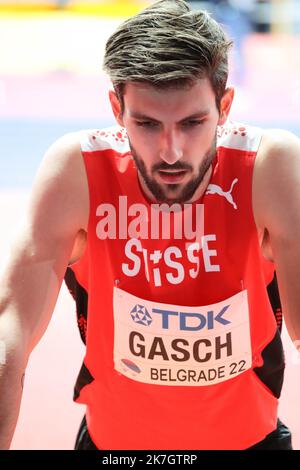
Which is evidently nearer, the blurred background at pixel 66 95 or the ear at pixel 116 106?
the ear at pixel 116 106

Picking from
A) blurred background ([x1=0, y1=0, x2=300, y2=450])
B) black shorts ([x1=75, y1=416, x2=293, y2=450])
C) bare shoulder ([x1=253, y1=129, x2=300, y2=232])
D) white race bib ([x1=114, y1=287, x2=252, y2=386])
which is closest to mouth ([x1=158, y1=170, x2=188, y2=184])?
bare shoulder ([x1=253, y1=129, x2=300, y2=232])

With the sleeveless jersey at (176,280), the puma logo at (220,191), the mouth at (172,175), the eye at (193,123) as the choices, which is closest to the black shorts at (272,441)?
the sleeveless jersey at (176,280)

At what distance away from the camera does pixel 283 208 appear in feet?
6.58

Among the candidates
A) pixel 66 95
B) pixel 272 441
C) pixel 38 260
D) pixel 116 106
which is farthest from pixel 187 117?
pixel 66 95

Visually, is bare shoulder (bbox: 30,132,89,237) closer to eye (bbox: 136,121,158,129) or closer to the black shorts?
eye (bbox: 136,121,158,129)

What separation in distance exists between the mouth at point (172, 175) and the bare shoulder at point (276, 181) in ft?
0.78

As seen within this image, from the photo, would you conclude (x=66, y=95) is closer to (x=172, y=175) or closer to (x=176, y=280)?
(x=176, y=280)

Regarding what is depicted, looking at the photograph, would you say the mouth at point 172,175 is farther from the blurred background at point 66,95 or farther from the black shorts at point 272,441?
the blurred background at point 66,95

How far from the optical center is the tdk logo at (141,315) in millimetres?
2148

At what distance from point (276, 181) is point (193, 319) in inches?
16.7

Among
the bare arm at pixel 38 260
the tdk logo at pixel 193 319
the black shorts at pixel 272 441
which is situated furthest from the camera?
the black shorts at pixel 272 441

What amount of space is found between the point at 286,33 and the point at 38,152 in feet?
20.2

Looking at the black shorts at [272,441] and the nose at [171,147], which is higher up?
the nose at [171,147]

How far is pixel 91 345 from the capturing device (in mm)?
2312
